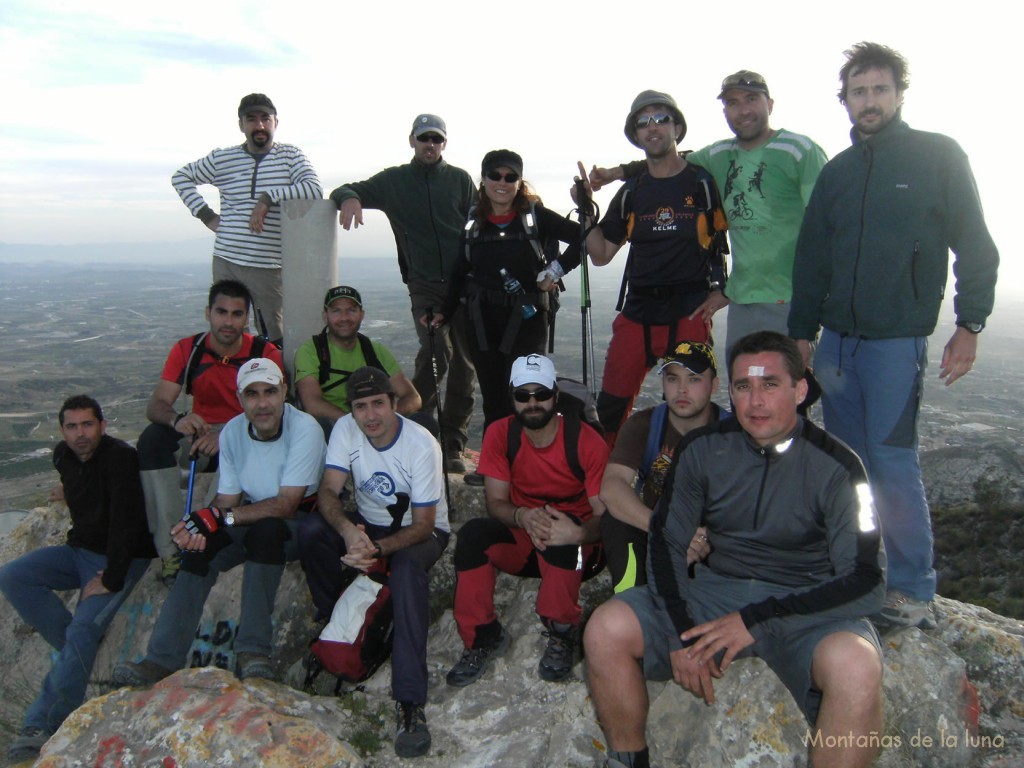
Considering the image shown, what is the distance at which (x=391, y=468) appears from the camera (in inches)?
229

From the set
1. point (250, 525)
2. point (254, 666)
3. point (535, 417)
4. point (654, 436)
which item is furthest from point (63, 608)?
point (654, 436)

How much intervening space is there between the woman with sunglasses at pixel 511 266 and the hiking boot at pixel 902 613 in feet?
12.5

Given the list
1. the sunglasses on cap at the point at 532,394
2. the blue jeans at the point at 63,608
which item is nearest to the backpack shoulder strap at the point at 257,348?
the blue jeans at the point at 63,608

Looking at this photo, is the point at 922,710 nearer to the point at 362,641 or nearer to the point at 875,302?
the point at 875,302

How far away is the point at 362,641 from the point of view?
5633 mm

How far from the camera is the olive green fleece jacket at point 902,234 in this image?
4.63 m

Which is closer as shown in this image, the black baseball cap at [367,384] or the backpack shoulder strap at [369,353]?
the black baseball cap at [367,384]

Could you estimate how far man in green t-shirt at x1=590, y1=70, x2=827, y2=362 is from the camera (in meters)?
5.83

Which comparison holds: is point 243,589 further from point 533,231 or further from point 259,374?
point 533,231

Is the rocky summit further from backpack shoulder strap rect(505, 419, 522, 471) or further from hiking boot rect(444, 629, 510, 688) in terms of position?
backpack shoulder strap rect(505, 419, 522, 471)

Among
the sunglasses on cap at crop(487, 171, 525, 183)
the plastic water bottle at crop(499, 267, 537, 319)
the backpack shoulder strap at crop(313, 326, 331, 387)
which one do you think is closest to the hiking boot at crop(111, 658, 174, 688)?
the backpack shoulder strap at crop(313, 326, 331, 387)

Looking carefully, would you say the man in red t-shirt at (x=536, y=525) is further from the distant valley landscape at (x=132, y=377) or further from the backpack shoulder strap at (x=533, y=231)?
the distant valley landscape at (x=132, y=377)

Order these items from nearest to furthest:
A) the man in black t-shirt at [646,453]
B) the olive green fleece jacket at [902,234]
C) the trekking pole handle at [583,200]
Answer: the olive green fleece jacket at [902,234]
the man in black t-shirt at [646,453]
the trekking pole handle at [583,200]

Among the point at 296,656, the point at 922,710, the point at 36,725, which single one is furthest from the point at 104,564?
the point at 922,710
